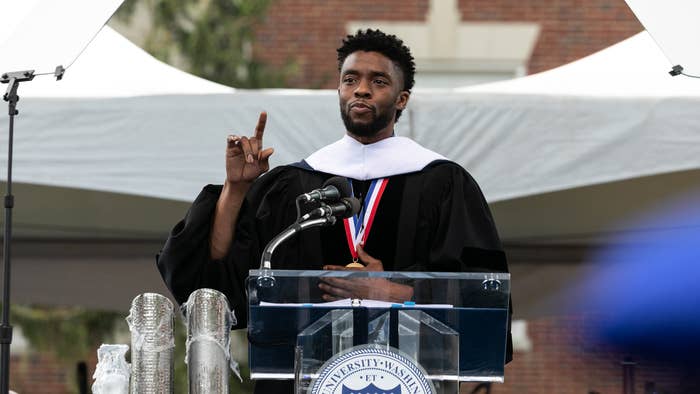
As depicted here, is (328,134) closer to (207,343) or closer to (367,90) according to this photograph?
(367,90)

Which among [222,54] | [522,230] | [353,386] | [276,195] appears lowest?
[353,386]

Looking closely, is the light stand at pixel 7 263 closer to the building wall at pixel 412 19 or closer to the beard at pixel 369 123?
the beard at pixel 369 123

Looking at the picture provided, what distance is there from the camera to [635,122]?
5.58 metres

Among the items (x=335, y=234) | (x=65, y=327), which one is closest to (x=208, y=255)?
(x=335, y=234)

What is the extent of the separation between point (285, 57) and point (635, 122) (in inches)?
302

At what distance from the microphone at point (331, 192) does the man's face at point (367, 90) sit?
598 millimetres

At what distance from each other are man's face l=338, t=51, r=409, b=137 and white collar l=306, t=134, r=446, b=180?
0.21ft

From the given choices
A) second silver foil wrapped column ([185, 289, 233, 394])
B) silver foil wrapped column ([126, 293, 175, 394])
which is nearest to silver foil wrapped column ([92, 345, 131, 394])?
silver foil wrapped column ([126, 293, 175, 394])

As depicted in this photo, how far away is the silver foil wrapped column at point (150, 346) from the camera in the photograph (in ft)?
12.1

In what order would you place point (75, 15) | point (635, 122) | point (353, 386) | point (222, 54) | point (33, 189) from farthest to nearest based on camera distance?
1. point (222, 54)
2. point (33, 189)
3. point (635, 122)
4. point (75, 15)
5. point (353, 386)

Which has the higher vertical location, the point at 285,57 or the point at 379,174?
the point at 285,57

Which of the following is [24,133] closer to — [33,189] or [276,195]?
[33,189]

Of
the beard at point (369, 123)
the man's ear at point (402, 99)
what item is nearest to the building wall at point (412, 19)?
the man's ear at point (402, 99)

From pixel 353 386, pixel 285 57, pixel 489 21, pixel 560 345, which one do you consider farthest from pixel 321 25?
pixel 353 386
